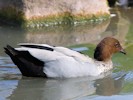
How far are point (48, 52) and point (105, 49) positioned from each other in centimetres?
113

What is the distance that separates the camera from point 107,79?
794cm

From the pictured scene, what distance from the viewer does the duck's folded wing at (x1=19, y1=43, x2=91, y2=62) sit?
758 cm

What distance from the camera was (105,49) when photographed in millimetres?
8328

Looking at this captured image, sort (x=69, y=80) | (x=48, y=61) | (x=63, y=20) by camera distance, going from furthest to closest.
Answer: (x=63, y=20)
(x=69, y=80)
(x=48, y=61)

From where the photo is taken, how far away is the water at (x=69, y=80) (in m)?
7.13

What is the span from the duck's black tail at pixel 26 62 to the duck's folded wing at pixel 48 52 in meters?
0.09

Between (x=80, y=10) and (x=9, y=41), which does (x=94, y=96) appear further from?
(x=80, y=10)

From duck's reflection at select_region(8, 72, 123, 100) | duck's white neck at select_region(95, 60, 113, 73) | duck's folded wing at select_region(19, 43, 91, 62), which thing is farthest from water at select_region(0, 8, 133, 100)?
duck's folded wing at select_region(19, 43, 91, 62)

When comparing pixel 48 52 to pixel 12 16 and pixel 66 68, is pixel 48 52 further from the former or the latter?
pixel 12 16

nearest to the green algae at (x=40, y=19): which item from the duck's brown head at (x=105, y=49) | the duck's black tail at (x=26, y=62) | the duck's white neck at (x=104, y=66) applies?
the duck's brown head at (x=105, y=49)

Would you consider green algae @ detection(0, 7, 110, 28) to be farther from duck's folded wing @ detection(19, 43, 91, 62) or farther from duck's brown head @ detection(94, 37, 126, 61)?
duck's folded wing @ detection(19, 43, 91, 62)

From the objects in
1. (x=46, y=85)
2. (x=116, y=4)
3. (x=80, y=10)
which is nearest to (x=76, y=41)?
(x=80, y=10)

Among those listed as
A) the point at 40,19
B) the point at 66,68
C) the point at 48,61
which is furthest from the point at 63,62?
the point at 40,19

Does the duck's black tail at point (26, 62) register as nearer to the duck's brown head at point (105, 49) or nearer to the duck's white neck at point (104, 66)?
the duck's white neck at point (104, 66)
